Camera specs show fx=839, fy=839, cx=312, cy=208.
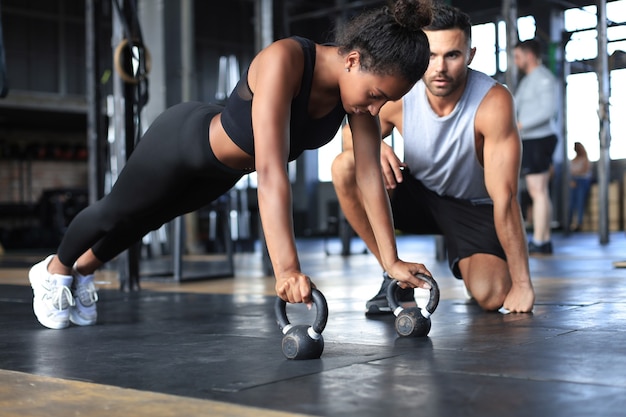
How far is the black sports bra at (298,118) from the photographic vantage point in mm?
1918

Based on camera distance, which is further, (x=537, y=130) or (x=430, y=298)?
(x=537, y=130)

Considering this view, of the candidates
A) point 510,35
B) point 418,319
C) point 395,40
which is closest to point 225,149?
point 395,40

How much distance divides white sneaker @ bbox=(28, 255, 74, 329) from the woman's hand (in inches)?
41.6

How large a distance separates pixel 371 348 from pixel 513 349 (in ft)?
1.04

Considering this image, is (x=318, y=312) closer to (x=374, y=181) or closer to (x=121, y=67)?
(x=374, y=181)

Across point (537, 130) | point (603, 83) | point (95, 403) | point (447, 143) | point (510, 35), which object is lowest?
point (95, 403)

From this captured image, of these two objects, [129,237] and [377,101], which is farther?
[129,237]

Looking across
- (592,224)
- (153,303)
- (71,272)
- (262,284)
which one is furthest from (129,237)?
(592,224)

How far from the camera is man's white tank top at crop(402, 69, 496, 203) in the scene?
2.61 metres

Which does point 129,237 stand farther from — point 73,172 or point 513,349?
point 73,172

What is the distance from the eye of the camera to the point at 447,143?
105 inches

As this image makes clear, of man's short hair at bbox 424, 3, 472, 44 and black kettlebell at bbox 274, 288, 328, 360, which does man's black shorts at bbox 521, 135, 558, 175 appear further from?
black kettlebell at bbox 274, 288, 328, 360

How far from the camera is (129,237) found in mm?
2436

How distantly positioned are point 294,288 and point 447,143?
116 centimetres
